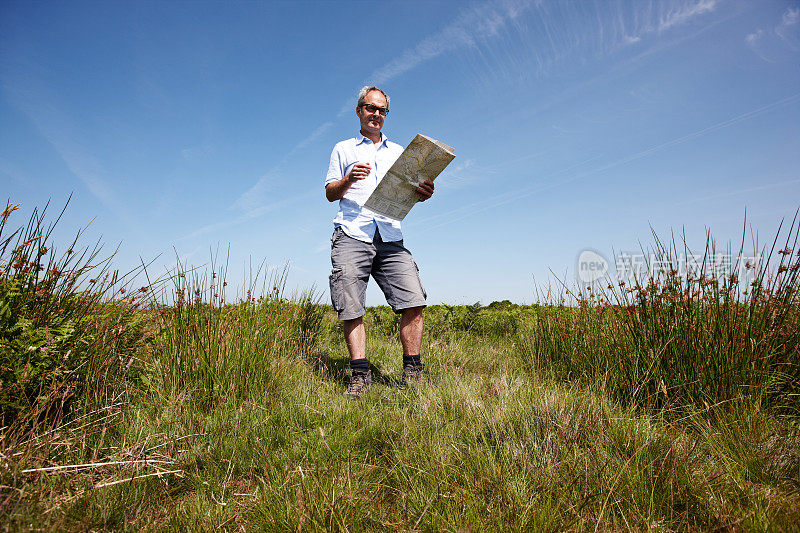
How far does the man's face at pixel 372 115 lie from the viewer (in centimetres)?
321

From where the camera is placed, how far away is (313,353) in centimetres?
408

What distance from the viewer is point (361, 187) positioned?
3.14 metres

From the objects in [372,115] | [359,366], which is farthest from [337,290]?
[372,115]

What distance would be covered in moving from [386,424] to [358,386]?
732 millimetres

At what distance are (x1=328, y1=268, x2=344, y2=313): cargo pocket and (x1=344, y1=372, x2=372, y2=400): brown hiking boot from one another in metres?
0.53

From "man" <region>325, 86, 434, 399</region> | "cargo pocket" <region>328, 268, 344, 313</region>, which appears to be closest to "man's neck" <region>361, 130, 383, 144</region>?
"man" <region>325, 86, 434, 399</region>

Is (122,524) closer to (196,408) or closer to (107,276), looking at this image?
(196,408)

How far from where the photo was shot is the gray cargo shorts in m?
3.03

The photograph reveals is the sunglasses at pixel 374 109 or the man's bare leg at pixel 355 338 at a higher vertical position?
the sunglasses at pixel 374 109

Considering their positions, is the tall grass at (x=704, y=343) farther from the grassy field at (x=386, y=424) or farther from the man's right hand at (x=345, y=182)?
the man's right hand at (x=345, y=182)

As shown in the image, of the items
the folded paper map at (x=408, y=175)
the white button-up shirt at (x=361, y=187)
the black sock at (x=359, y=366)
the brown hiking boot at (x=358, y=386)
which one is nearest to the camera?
the folded paper map at (x=408, y=175)

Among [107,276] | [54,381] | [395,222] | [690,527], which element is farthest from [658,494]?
[107,276]

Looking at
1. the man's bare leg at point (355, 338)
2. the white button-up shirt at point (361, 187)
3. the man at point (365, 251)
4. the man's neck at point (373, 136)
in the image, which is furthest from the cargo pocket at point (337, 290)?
the man's neck at point (373, 136)

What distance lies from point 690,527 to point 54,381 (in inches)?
109
